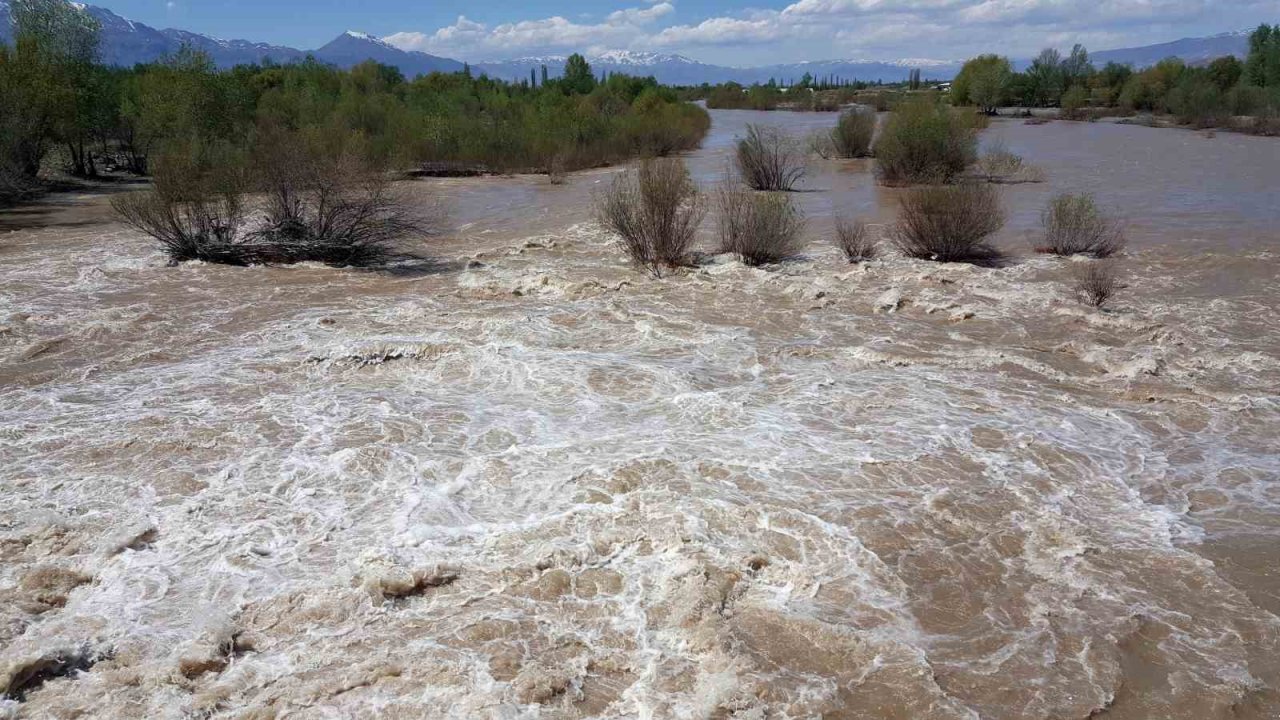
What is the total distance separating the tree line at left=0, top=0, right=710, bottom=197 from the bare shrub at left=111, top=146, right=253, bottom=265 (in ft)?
9.00

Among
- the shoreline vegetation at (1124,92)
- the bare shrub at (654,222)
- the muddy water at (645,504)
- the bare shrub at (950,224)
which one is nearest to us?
the muddy water at (645,504)

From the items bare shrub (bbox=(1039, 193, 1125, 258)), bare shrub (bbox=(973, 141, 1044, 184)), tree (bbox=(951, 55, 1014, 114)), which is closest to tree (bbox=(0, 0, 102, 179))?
bare shrub (bbox=(1039, 193, 1125, 258))

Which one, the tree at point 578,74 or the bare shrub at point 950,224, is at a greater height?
the tree at point 578,74

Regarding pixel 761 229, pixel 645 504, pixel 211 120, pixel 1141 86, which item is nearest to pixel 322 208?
pixel 761 229

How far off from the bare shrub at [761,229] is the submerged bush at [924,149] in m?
8.93

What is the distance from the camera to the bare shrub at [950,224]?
1277cm

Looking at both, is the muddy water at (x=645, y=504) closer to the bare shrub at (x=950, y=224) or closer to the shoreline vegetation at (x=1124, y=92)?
the bare shrub at (x=950, y=224)

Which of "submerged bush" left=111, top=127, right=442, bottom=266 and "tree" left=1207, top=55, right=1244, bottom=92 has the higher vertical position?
"tree" left=1207, top=55, right=1244, bottom=92

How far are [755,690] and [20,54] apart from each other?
86.8 feet

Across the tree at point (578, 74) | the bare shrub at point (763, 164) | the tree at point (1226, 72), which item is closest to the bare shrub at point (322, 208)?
the bare shrub at point (763, 164)

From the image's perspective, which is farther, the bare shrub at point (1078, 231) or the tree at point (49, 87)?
the tree at point (49, 87)

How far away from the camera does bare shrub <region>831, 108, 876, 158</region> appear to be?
28578 mm

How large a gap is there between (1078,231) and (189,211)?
13.8 metres

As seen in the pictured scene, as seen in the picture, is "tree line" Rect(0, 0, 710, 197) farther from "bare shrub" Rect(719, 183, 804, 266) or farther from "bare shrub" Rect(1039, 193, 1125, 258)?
"bare shrub" Rect(1039, 193, 1125, 258)
